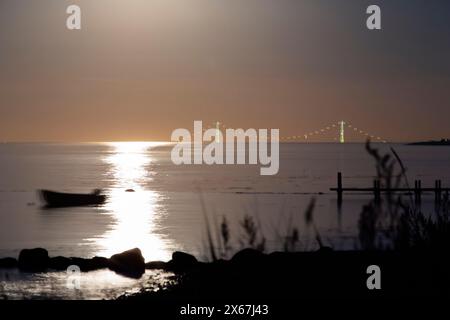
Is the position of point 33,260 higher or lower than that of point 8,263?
higher

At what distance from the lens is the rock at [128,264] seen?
20406 mm

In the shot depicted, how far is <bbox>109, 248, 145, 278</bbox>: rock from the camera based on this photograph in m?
20.4

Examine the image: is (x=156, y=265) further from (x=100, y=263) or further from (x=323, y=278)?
(x=323, y=278)

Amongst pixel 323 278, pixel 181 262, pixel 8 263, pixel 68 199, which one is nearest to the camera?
pixel 323 278

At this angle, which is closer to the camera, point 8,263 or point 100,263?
point 100,263

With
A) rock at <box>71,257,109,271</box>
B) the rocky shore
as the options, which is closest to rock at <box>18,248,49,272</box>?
rock at <box>71,257,109,271</box>

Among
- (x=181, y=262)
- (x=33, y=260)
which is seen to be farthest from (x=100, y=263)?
(x=181, y=262)

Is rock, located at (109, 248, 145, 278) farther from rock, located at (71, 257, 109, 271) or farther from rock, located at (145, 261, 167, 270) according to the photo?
rock, located at (71, 257, 109, 271)

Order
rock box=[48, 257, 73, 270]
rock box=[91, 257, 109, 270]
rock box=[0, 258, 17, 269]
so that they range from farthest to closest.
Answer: rock box=[0, 258, 17, 269]
rock box=[48, 257, 73, 270]
rock box=[91, 257, 109, 270]

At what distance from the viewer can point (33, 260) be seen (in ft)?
72.2

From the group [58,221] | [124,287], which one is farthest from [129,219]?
[124,287]

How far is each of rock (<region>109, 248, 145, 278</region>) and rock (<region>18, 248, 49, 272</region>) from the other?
2145mm

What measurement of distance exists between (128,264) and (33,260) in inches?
133
